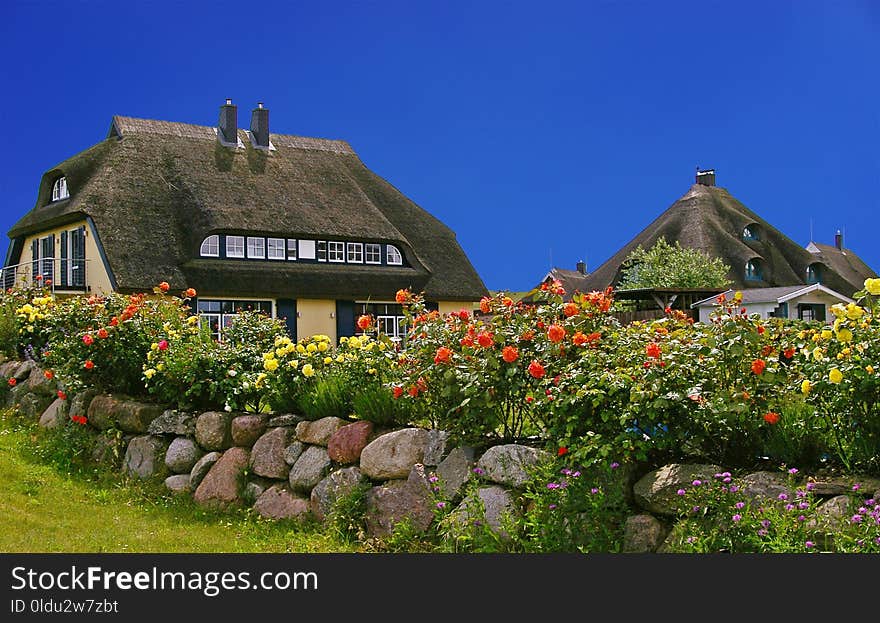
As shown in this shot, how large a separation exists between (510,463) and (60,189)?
1031 inches

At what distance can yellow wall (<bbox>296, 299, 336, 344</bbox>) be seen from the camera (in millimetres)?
27688

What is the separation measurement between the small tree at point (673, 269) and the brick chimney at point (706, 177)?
6.82 m

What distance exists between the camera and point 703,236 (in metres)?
39.7

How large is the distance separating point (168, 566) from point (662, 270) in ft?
109

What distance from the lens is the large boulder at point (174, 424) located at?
25.7 feet

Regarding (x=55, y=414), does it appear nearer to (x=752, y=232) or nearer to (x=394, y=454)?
(x=394, y=454)

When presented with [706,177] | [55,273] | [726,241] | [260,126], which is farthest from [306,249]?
[706,177]

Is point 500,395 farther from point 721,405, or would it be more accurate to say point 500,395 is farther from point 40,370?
point 40,370

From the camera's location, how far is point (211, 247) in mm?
26812

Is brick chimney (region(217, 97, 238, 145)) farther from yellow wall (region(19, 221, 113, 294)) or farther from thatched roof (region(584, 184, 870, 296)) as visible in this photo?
thatched roof (region(584, 184, 870, 296))

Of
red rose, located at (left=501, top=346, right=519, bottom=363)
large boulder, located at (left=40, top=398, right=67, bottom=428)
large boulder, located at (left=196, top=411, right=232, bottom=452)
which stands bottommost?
large boulder, located at (left=196, top=411, right=232, bottom=452)

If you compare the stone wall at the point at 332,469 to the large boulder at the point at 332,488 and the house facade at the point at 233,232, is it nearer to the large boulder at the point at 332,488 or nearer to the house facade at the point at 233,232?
the large boulder at the point at 332,488

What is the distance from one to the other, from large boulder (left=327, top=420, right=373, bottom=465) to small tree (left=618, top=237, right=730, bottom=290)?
30.0 metres

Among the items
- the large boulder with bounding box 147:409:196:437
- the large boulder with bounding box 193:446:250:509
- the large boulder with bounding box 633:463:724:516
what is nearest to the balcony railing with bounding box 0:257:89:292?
the large boulder with bounding box 147:409:196:437
